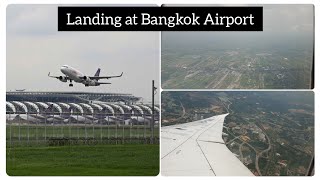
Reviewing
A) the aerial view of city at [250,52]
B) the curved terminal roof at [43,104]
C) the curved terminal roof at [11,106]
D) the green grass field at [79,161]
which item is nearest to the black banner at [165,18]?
the aerial view of city at [250,52]

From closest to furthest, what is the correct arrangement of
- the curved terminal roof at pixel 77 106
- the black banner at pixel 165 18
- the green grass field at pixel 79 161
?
the black banner at pixel 165 18
the green grass field at pixel 79 161
the curved terminal roof at pixel 77 106

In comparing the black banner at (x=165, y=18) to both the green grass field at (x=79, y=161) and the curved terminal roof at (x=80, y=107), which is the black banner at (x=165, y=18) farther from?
the green grass field at (x=79, y=161)

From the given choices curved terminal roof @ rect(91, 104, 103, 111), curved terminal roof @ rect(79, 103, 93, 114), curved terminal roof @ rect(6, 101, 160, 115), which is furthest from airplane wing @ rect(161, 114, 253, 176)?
curved terminal roof @ rect(79, 103, 93, 114)

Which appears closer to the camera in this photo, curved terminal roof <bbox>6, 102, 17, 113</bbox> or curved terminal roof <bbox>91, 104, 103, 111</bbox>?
curved terminal roof <bbox>6, 102, 17, 113</bbox>

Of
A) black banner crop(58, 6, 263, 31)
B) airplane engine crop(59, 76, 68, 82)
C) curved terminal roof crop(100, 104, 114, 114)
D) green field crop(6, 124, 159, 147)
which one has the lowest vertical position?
green field crop(6, 124, 159, 147)

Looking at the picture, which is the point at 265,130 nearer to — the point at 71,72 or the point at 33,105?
the point at 71,72

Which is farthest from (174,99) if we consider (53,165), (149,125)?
(53,165)

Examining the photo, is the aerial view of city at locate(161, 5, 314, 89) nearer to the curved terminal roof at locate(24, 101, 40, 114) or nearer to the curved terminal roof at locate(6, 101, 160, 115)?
the curved terminal roof at locate(6, 101, 160, 115)
